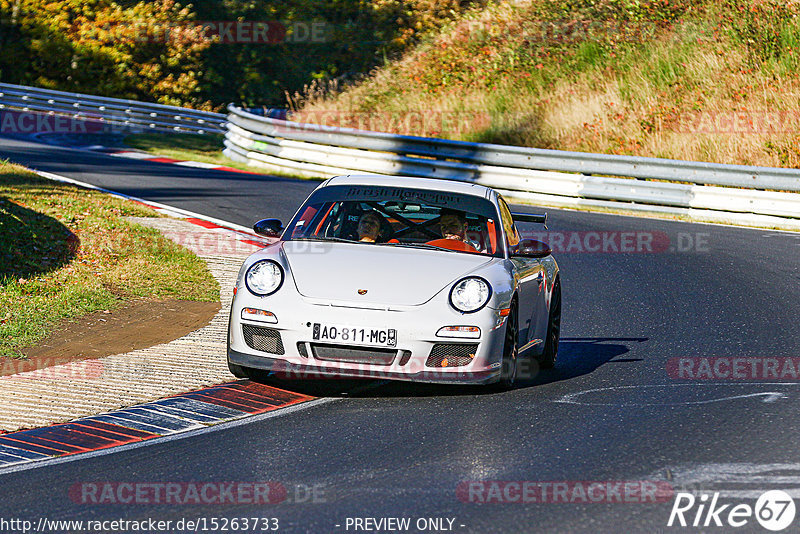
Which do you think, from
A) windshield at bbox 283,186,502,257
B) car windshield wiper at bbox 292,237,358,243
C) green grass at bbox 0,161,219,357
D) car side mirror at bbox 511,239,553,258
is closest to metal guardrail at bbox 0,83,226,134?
green grass at bbox 0,161,219,357

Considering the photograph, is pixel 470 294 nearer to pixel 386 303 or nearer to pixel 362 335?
pixel 386 303

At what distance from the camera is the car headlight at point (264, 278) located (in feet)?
24.7

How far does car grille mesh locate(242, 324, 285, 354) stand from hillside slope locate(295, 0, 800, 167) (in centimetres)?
1690

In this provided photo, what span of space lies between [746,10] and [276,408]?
2589 cm

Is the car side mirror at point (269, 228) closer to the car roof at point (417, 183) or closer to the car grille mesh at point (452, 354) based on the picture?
the car roof at point (417, 183)

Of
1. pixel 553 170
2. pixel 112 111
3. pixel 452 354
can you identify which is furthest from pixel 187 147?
pixel 452 354

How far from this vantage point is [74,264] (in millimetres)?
12055

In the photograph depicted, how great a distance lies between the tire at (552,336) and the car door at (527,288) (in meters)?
0.17

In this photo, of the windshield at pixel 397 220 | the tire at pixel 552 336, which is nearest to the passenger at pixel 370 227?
the windshield at pixel 397 220

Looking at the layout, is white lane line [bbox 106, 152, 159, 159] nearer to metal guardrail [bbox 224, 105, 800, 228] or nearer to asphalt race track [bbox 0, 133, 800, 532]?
metal guardrail [bbox 224, 105, 800, 228]

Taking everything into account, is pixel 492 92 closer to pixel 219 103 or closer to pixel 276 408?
pixel 219 103

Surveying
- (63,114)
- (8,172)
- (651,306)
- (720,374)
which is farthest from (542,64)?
(720,374)

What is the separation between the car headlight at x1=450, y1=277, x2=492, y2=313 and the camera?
292 inches

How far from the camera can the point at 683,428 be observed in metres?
6.76
